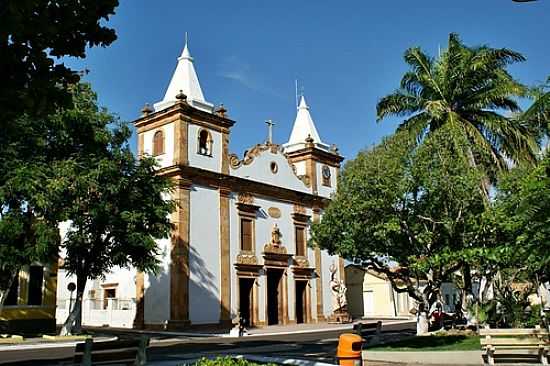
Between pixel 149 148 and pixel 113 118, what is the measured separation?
8288mm

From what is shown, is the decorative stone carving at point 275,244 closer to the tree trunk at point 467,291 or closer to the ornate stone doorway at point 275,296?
the ornate stone doorway at point 275,296

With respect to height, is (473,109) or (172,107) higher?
(172,107)

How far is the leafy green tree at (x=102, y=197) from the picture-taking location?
20.8 meters

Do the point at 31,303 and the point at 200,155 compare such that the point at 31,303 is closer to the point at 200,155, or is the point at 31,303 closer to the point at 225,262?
the point at 225,262

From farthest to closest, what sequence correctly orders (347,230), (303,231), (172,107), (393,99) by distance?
(303,231) < (172,107) < (393,99) < (347,230)

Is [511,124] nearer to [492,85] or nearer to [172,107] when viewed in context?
[492,85]

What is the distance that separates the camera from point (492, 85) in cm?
2277

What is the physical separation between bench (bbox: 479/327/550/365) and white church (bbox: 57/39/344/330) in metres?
17.9

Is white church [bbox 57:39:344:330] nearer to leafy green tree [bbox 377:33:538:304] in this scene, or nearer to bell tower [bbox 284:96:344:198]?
bell tower [bbox 284:96:344:198]

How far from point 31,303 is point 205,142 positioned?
11.8m

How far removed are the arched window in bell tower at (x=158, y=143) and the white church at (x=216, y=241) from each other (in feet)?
0.18

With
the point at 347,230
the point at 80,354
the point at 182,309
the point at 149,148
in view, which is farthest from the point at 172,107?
the point at 80,354

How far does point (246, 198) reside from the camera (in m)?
33.0

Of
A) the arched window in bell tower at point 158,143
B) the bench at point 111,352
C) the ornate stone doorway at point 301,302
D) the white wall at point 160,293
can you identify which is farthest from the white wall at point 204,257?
the bench at point 111,352
